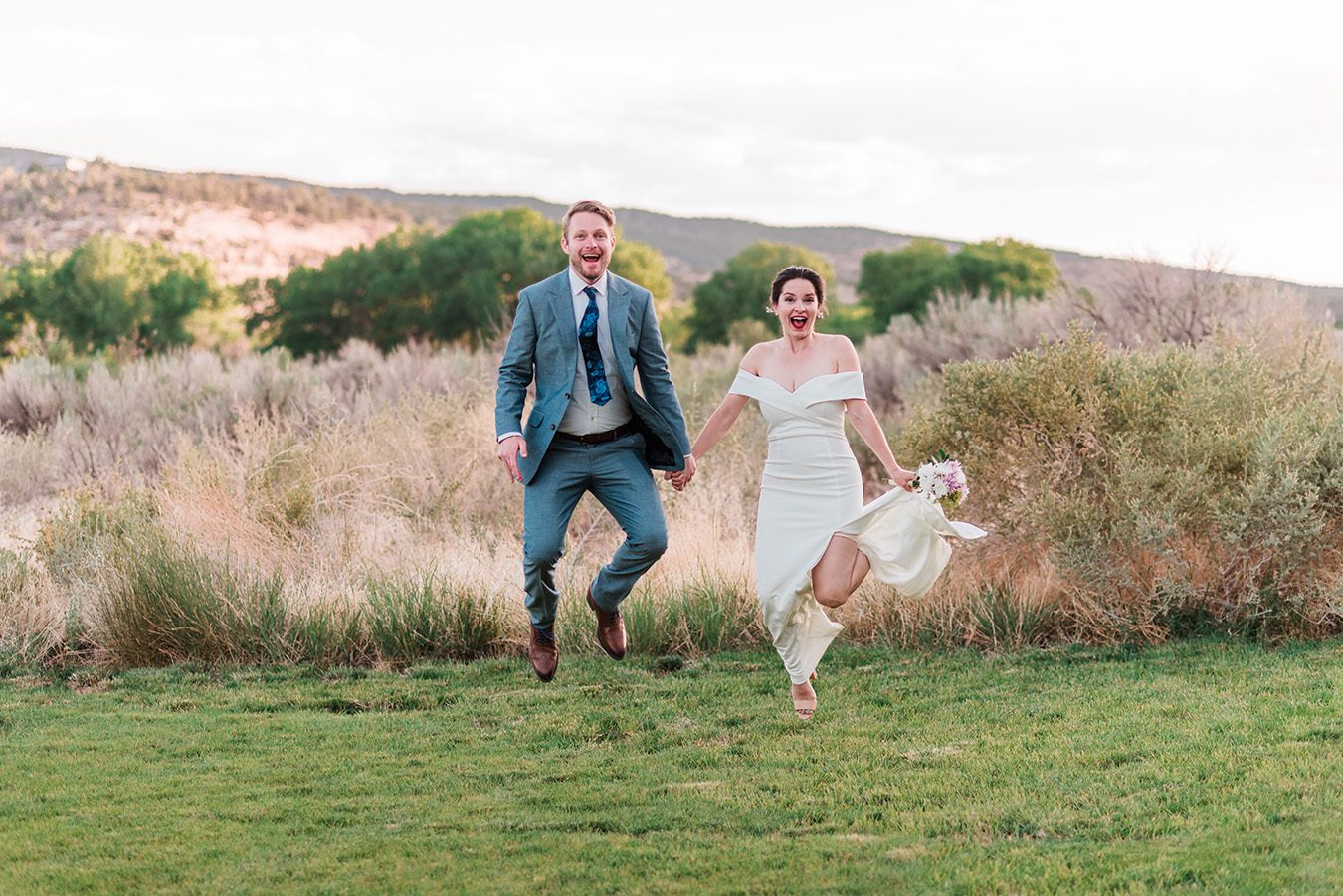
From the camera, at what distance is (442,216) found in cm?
9819

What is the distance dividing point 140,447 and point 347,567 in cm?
664

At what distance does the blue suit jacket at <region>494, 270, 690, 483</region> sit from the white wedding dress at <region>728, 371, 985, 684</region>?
459mm

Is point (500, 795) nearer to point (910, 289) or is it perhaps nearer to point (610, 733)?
point (610, 733)

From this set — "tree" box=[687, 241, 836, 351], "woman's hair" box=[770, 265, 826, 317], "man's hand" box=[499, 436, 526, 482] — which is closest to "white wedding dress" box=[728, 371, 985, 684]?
"woman's hair" box=[770, 265, 826, 317]

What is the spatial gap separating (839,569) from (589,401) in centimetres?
151

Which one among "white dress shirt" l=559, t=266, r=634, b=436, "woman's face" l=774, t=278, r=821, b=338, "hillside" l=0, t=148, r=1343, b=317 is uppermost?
"hillside" l=0, t=148, r=1343, b=317

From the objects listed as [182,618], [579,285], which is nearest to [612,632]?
[579,285]

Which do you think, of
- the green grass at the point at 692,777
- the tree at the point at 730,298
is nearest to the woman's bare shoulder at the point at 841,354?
the green grass at the point at 692,777

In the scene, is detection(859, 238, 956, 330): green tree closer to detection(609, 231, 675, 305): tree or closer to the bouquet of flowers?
detection(609, 231, 675, 305): tree

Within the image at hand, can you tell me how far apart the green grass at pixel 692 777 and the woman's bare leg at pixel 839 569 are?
0.66m

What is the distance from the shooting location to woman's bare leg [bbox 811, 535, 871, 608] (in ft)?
21.3

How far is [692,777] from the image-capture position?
5.70 metres

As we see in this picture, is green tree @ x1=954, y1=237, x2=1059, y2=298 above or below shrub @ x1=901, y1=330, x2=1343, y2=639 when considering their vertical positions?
above

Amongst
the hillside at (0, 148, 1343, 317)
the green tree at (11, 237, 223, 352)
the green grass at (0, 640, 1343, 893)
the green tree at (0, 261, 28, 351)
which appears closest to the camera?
the green grass at (0, 640, 1343, 893)
